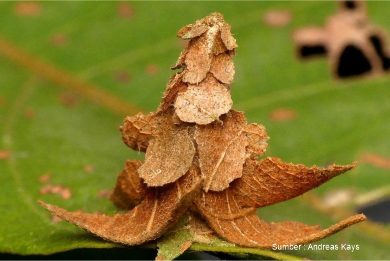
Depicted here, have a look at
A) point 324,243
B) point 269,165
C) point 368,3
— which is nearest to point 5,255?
point 269,165

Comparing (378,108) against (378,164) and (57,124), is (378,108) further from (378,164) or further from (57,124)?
(57,124)

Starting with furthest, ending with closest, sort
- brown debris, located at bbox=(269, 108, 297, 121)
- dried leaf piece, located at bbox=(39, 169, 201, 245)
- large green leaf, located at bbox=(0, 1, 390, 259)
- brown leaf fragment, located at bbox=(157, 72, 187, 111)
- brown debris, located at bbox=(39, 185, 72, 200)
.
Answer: brown debris, located at bbox=(269, 108, 297, 121)
large green leaf, located at bbox=(0, 1, 390, 259)
brown debris, located at bbox=(39, 185, 72, 200)
brown leaf fragment, located at bbox=(157, 72, 187, 111)
dried leaf piece, located at bbox=(39, 169, 201, 245)

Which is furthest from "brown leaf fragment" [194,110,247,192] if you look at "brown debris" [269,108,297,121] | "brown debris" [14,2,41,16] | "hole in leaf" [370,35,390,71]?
"brown debris" [14,2,41,16]

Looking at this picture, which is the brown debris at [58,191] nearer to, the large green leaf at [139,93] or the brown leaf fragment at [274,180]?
the large green leaf at [139,93]

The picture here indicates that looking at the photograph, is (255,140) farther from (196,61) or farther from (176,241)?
(176,241)

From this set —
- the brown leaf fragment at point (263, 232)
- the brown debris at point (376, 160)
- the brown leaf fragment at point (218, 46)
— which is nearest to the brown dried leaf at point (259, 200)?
the brown leaf fragment at point (263, 232)

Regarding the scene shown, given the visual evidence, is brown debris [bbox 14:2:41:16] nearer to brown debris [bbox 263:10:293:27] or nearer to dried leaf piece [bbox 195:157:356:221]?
brown debris [bbox 263:10:293:27]
